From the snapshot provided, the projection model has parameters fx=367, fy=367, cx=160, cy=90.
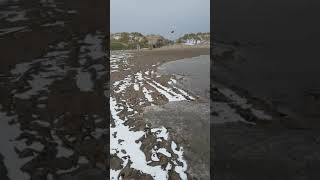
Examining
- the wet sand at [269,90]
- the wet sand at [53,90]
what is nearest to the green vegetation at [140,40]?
the wet sand at [269,90]

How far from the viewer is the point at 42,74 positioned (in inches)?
252

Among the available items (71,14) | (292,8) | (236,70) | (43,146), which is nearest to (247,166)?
(43,146)

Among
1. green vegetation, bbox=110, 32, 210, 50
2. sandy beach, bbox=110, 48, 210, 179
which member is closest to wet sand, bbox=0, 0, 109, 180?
sandy beach, bbox=110, 48, 210, 179

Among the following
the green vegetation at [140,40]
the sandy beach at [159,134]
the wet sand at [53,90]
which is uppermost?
the green vegetation at [140,40]

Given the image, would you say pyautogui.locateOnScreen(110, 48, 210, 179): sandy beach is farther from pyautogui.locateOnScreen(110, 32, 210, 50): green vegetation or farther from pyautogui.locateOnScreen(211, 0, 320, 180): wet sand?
pyautogui.locateOnScreen(110, 32, 210, 50): green vegetation

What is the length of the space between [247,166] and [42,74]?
12.3 ft

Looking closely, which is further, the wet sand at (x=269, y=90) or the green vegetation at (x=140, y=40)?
the green vegetation at (x=140, y=40)

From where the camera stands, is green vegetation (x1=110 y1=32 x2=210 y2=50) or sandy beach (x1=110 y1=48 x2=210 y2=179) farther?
green vegetation (x1=110 y1=32 x2=210 y2=50)

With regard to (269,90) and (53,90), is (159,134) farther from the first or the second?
(269,90)

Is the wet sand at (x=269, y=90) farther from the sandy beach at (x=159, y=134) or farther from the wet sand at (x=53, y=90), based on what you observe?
the wet sand at (x=53, y=90)

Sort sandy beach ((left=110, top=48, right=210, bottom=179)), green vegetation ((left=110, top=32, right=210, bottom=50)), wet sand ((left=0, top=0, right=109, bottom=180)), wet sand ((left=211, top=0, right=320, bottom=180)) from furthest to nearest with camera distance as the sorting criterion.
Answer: green vegetation ((left=110, top=32, right=210, bottom=50)) → sandy beach ((left=110, top=48, right=210, bottom=179)) → wet sand ((left=211, top=0, right=320, bottom=180)) → wet sand ((left=0, top=0, right=109, bottom=180))

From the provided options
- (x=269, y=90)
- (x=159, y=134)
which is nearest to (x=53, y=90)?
(x=159, y=134)

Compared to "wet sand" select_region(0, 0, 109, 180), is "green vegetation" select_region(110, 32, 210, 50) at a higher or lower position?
higher

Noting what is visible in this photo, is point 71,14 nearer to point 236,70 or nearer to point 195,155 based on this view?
point 195,155
